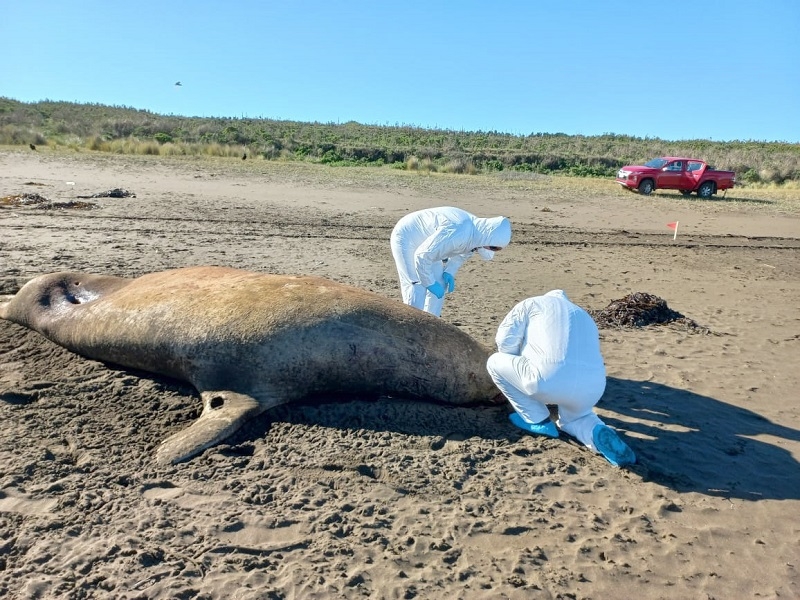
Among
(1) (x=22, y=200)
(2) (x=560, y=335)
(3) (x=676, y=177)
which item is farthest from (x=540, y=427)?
(3) (x=676, y=177)

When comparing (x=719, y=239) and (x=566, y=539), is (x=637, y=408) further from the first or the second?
(x=719, y=239)

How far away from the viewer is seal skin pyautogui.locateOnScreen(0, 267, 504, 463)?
4.74 m

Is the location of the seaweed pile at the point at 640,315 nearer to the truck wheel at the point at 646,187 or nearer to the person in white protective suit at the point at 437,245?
the person in white protective suit at the point at 437,245

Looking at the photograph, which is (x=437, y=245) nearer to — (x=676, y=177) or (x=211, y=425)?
(x=211, y=425)

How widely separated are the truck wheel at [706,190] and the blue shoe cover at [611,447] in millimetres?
23977

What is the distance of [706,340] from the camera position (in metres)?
7.43

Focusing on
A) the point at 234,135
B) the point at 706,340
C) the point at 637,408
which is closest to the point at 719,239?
the point at 706,340

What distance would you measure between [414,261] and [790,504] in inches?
148

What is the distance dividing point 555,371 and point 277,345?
2025mm

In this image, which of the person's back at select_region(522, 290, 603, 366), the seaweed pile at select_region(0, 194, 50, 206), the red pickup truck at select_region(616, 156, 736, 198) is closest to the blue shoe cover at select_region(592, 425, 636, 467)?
the person's back at select_region(522, 290, 603, 366)

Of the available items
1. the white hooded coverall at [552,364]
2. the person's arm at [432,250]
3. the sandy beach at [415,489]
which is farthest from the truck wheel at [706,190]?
the white hooded coverall at [552,364]

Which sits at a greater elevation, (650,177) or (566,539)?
(650,177)

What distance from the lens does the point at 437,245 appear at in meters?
6.18

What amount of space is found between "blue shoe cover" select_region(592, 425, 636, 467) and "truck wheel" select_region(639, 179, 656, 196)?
22.3 m
